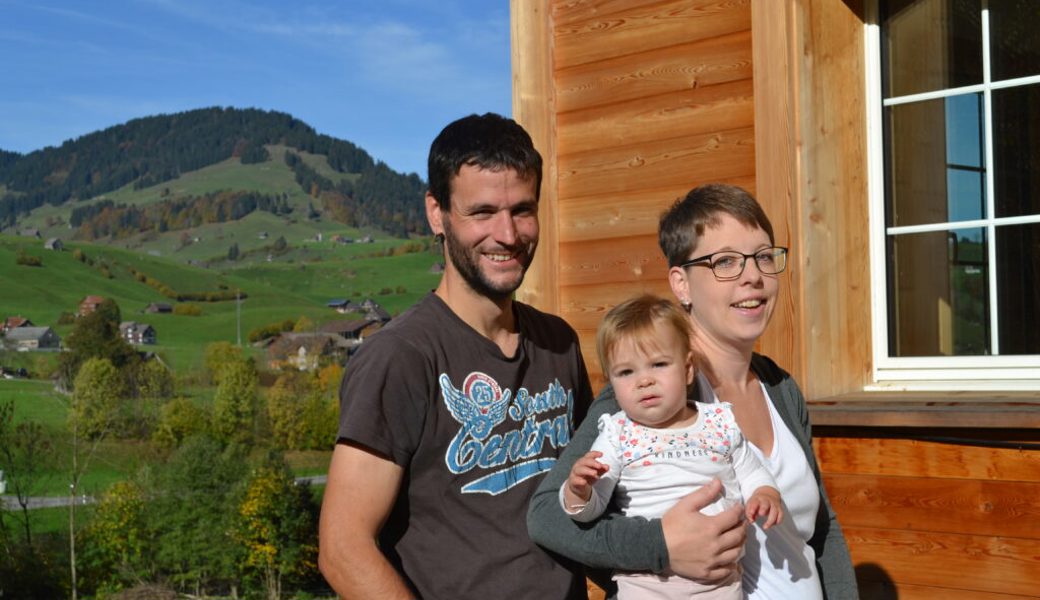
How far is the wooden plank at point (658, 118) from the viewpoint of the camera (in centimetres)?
321

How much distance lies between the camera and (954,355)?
2.91m

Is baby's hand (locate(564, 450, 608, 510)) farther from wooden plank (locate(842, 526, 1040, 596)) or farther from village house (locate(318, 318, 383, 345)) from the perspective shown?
village house (locate(318, 318, 383, 345))

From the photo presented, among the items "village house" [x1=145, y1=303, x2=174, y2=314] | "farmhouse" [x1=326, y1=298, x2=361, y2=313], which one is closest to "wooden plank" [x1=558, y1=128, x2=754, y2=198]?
"farmhouse" [x1=326, y1=298, x2=361, y2=313]

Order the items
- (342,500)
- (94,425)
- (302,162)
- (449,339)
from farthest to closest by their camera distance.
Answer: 1. (302,162)
2. (94,425)
3. (449,339)
4. (342,500)

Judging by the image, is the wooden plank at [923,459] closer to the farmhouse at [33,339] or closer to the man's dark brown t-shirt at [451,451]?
the man's dark brown t-shirt at [451,451]

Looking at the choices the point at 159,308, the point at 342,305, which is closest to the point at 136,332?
the point at 159,308

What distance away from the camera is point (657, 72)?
3406 millimetres

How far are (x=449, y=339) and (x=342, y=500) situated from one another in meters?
0.32

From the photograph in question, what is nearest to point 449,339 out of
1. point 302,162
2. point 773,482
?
point 773,482

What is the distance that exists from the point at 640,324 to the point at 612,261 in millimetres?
1902

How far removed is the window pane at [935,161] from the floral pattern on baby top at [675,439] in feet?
5.39

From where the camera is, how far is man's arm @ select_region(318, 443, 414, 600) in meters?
1.56

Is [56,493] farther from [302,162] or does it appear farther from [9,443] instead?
[302,162]

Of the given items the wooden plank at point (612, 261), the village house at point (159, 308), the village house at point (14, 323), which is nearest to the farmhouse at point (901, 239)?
the wooden plank at point (612, 261)
